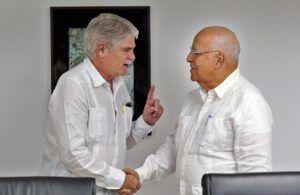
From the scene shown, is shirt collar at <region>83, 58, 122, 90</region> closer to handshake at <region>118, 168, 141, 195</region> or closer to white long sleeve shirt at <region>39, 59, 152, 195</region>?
white long sleeve shirt at <region>39, 59, 152, 195</region>

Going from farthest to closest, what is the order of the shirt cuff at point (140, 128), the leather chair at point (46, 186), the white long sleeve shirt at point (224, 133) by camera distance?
the shirt cuff at point (140, 128) → the white long sleeve shirt at point (224, 133) → the leather chair at point (46, 186)

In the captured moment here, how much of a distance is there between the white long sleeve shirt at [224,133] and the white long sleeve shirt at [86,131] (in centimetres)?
34

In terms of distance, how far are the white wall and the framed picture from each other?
5 cm

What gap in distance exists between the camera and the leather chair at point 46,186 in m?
1.87

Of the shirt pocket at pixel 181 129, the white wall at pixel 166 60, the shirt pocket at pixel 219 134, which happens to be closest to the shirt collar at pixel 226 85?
the shirt pocket at pixel 219 134

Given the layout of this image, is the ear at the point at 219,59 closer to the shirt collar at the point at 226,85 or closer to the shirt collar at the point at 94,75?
the shirt collar at the point at 226,85

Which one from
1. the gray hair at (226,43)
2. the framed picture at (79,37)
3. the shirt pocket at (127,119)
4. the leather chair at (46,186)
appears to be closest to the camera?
the leather chair at (46,186)

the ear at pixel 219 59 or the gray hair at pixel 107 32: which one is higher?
the gray hair at pixel 107 32

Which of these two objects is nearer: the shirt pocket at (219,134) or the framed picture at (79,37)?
the shirt pocket at (219,134)

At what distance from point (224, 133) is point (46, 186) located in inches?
35.7

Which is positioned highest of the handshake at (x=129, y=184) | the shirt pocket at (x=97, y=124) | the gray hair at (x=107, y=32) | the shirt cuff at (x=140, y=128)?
the gray hair at (x=107, y=32)

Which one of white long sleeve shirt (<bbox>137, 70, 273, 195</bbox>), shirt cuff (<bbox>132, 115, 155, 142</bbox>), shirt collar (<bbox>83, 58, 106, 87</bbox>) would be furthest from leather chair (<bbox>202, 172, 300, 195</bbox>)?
shirt cuff (<bbox>132, 115, 155, 142</bbox>)

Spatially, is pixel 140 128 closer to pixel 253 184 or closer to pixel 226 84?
pixel 226 84

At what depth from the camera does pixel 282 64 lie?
3.52 meters
